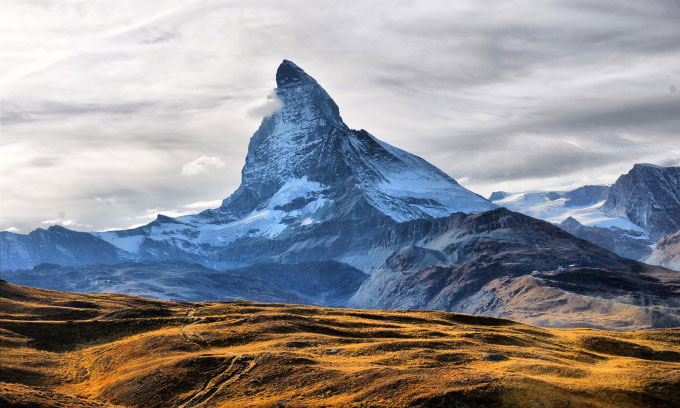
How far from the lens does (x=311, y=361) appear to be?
10031 centimetres

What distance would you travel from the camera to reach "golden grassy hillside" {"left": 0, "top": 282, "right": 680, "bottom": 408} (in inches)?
3327

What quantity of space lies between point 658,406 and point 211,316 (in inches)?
3190

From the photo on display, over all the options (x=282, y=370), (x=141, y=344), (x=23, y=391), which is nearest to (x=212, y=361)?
(x=282, y=370)

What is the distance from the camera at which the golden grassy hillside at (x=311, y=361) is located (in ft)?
277

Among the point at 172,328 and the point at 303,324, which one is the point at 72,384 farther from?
the point at 303,324

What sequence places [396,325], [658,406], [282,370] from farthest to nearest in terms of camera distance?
[396,325]
[282,370]
[658,406]

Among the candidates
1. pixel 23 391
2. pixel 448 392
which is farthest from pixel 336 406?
pixel 23 391

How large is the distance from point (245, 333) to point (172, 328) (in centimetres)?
1491

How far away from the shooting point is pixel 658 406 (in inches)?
3305

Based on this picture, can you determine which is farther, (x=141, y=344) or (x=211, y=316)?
(x=211, y=316)

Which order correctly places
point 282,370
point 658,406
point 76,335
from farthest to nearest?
point 76,335, point 282,370, point 658,406

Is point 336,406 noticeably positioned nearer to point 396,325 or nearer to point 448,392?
point 448,392

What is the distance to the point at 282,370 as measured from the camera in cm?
9681

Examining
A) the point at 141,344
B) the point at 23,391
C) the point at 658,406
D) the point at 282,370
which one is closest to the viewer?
the point at 23,391
